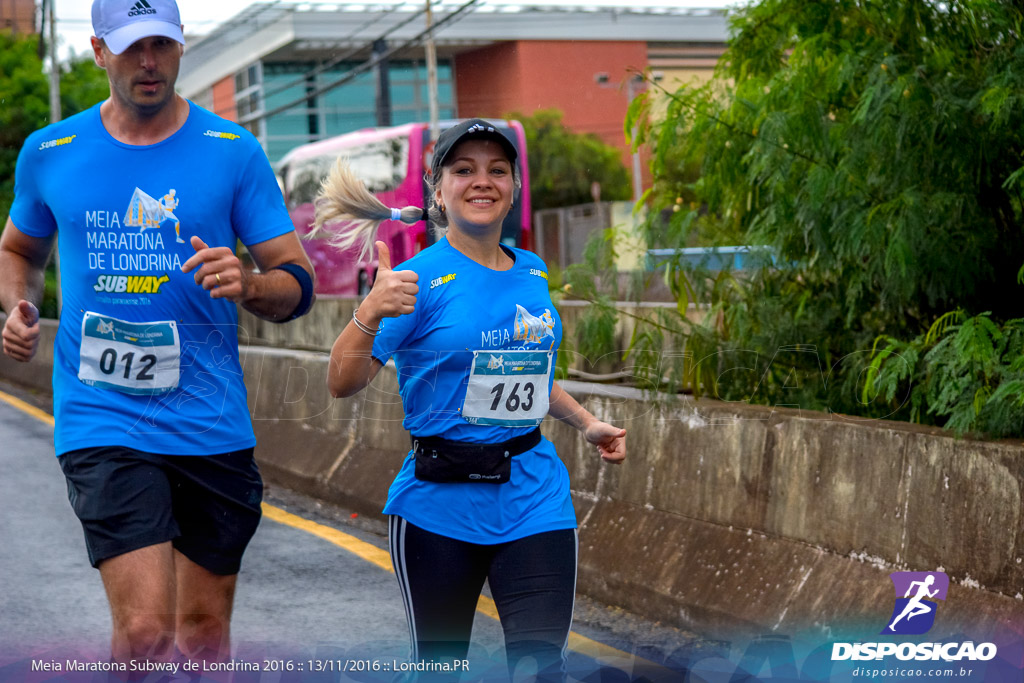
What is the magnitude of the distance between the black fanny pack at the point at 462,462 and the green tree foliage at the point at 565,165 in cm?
5104

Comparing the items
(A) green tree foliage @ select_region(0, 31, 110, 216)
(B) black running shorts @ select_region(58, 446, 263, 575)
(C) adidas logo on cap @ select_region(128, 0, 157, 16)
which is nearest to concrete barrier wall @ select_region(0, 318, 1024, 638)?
(B) black running shorts @ select_region(58, 446, 263, 575)

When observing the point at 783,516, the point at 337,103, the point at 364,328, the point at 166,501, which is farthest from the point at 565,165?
the point at 364,328

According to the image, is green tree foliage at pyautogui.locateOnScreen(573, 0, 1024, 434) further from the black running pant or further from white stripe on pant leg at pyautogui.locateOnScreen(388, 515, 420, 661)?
white stripe on pant leg at pyautogui.locateOnScreen(388, 515, 420, 661)

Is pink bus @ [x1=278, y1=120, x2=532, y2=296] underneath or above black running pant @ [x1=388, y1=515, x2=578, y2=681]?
above

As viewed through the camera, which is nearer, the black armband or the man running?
the man running

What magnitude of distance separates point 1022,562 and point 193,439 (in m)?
2.65

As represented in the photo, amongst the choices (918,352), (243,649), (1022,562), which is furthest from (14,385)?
(1022,562)

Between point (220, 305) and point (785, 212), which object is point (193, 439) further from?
point (785, 212)

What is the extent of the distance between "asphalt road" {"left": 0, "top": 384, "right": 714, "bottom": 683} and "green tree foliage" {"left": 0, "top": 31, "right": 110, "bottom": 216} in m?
33.4

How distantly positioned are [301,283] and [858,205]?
10.6 feet

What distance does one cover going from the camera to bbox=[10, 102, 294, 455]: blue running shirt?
3.53 m

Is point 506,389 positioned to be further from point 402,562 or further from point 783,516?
point 783,516

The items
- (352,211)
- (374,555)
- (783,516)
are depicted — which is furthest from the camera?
(374,555)

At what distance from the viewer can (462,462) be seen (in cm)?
336
